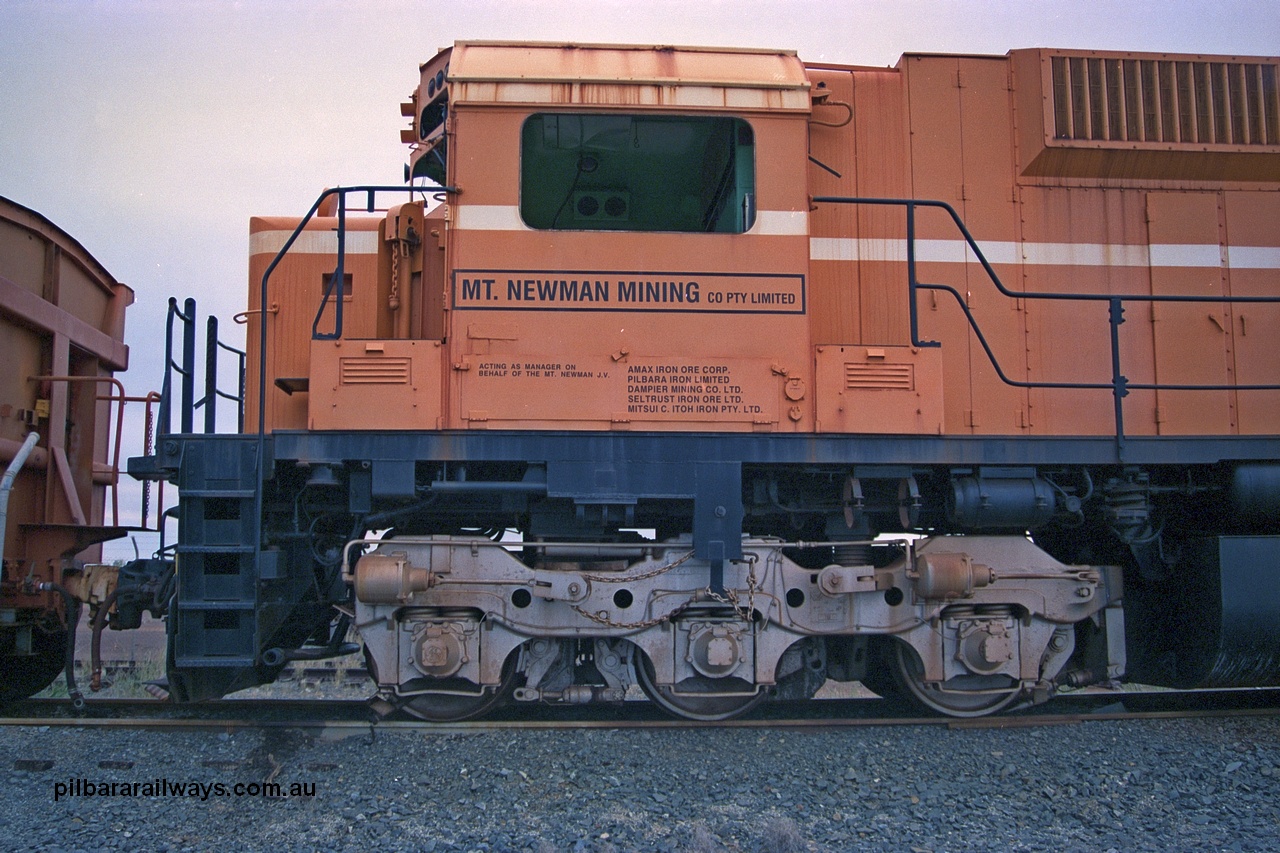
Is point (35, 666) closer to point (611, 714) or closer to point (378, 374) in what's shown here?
point (378, 374)

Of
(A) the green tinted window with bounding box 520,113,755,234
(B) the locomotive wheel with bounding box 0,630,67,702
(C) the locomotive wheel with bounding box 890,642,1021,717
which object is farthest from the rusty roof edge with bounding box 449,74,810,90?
(B) the locomotive wheel with bounding box 0,630,67,702

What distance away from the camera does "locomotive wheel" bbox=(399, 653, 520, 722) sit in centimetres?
571

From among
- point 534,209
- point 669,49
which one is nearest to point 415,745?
point 534,209

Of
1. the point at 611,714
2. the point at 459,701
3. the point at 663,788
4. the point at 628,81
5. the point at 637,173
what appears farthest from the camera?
the point at 637,173

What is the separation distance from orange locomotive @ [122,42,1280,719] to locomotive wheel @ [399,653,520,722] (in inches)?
1.3

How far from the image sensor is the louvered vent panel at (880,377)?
5.46 m

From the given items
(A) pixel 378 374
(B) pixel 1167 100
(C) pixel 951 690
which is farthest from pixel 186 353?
(B) pixel 1167 100

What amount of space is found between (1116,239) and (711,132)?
3.17 metres

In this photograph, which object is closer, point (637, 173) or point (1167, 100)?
point (637, 173)

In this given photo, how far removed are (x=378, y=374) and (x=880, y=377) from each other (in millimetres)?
3193

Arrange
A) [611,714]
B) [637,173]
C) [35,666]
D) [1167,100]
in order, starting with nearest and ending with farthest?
[611,714] < [637,173] < [1167,100] < [35,666]

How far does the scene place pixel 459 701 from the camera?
19.1ft

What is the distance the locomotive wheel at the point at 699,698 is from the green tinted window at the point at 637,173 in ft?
9.94

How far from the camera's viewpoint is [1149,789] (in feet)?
15.5
